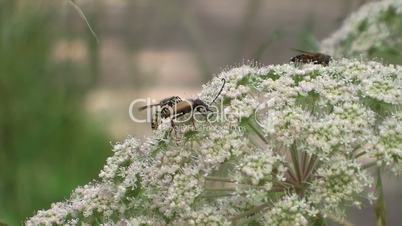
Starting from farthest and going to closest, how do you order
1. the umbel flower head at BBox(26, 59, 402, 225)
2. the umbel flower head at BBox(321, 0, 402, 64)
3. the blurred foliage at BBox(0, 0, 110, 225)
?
the blurred foliage at BBox(0, 0, 110, 225)
the umbel flower head at BBox(321, 0, 402, 64)
the umbel flower head at BBox(26, 59, 402, 225)

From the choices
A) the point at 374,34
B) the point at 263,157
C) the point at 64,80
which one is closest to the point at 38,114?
the point at 64,80

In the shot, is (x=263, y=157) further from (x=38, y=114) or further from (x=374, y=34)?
(x=38, y=114)

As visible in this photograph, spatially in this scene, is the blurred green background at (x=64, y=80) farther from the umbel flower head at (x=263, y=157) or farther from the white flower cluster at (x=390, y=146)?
the white flower cluster at (x=390, y=146)

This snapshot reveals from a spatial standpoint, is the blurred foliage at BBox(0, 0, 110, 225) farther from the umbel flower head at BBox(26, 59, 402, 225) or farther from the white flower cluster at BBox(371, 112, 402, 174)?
the white flower cluster at BBox(371, 112, 402, 174)

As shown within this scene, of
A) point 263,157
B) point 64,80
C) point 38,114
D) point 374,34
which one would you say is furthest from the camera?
point 64,80

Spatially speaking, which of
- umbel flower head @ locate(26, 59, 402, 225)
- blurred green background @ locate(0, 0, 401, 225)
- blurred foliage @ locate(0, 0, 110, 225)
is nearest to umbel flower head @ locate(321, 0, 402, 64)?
blurred green background @ locate(0, 0, 401, 225)

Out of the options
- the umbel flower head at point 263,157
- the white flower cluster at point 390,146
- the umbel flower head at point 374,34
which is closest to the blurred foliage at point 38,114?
the umbel flower head at point 374,34
